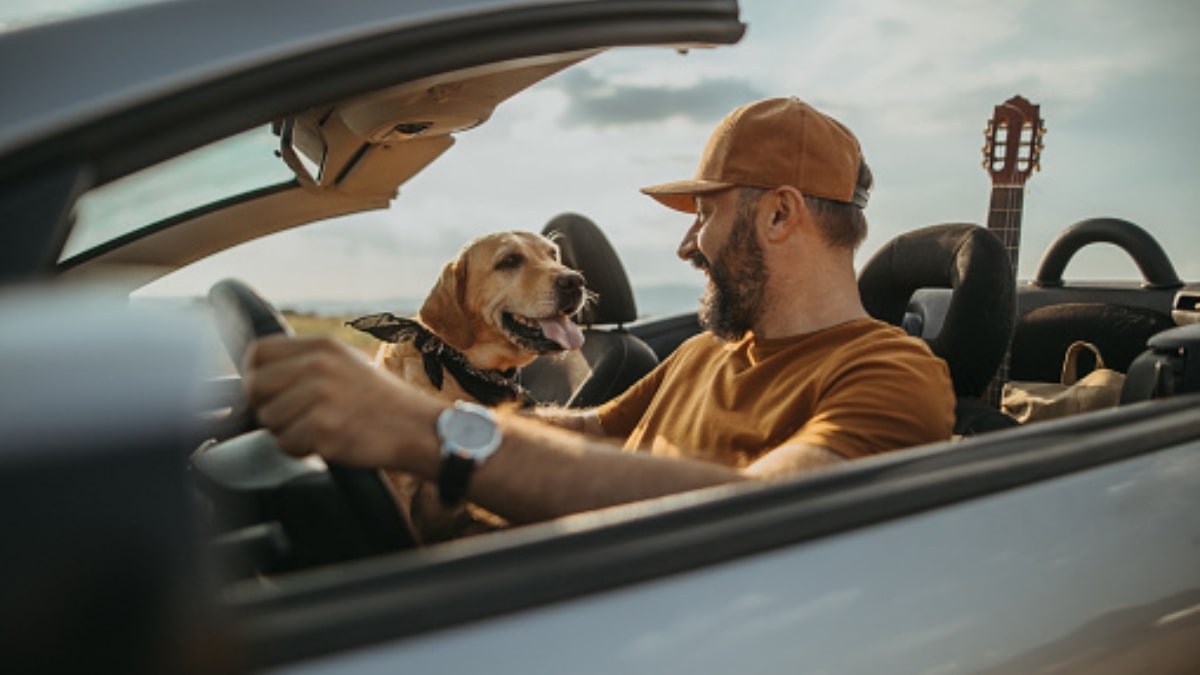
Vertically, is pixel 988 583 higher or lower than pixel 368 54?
lower

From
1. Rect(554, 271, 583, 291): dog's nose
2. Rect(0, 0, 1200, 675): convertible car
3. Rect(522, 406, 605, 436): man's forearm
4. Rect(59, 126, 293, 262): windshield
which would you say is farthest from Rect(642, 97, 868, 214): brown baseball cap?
Rect(554, 271, 583, 291): dog's nose

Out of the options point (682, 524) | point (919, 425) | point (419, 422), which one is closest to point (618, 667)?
point (682, 524)

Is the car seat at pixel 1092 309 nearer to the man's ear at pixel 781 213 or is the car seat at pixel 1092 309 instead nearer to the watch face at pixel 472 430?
the man's ear at pixel 781 213

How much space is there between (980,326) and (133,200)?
6.27 ft

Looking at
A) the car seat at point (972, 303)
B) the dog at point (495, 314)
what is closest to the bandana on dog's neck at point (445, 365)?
the dog at point (495, 314)

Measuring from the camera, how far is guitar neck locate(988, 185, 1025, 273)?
3.82 metres

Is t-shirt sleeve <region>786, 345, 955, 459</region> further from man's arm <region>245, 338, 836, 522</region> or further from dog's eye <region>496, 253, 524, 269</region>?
dog's eye <region>496, 253, 524, 269</region>

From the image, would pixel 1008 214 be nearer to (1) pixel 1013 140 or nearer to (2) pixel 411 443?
(1) pixel 1013 140

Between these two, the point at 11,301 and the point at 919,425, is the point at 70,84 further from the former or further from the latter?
the point at 919,425

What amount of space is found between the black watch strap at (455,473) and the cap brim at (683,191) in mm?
1188

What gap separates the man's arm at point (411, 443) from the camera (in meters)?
1.14

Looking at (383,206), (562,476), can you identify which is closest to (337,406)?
(562,476)

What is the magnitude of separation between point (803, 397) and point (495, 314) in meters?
1.80

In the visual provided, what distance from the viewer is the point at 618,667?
914 mm
